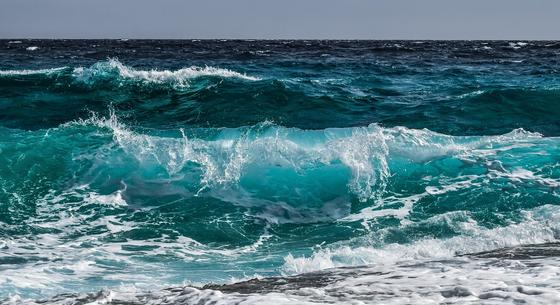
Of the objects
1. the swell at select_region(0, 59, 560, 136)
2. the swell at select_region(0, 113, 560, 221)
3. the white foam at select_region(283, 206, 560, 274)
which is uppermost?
the swell at select_region(0, 59, 560, 136)

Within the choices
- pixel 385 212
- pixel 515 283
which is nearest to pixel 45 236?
pixel 385 212

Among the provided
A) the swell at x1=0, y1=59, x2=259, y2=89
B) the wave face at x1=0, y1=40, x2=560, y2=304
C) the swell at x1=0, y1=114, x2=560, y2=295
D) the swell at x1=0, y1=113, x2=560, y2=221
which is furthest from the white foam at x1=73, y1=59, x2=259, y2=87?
the swell at x1=0, y1=113, x2=560, y2=221

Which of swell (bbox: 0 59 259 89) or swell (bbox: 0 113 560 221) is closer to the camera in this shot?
swell (bbox: 0 113 560 221)

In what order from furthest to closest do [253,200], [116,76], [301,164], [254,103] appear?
1. [116,76]
2. [254,103]
3. [301,164]
4. [253,200]

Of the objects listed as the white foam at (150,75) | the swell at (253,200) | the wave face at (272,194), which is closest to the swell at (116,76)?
the white foam at (150,75)

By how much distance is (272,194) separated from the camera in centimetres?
908

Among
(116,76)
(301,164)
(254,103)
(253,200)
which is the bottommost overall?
(253,200)

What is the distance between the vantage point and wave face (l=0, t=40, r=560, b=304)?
5.03 m

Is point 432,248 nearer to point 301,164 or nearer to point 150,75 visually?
point 301,164

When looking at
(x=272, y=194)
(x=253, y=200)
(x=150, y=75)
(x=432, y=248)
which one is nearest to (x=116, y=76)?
(x=150, y=75)

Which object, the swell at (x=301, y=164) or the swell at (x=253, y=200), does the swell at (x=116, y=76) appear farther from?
the swell at (x=301, y=164)

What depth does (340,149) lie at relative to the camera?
989cm

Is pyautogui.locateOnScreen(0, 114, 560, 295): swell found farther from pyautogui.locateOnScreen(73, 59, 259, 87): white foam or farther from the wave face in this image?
pyautogui.locateOnScreen(73, 59, 259, 87): white foam

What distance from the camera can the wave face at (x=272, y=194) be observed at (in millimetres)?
5027
